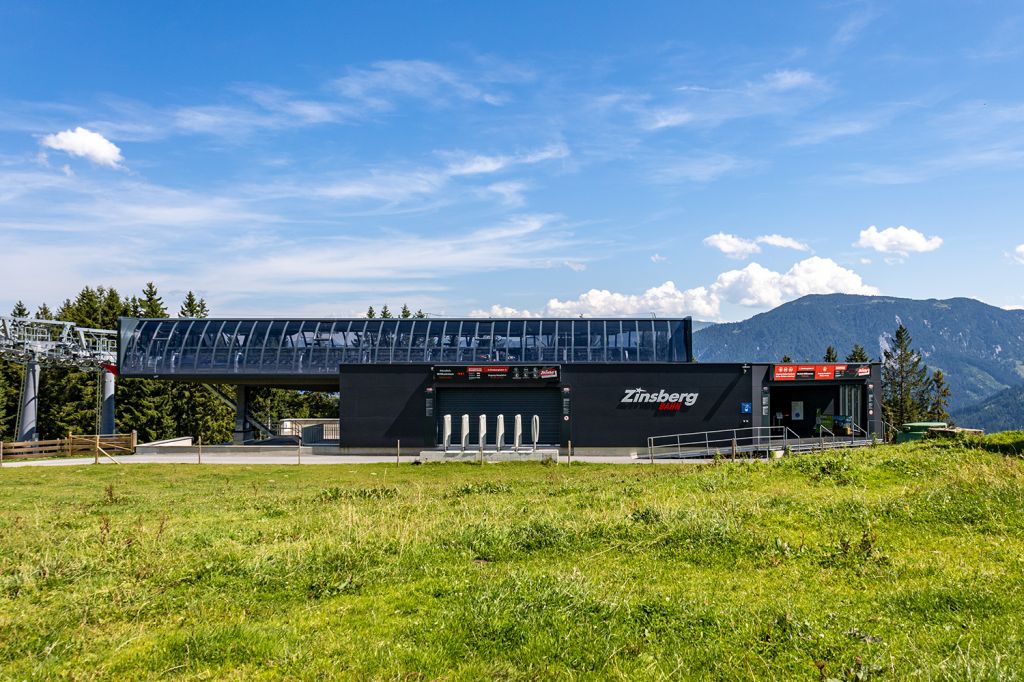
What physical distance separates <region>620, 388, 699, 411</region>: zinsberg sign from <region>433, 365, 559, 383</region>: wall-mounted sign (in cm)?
442

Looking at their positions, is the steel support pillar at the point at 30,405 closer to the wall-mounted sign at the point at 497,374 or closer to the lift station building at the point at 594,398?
the lift station building at the point at 594,398

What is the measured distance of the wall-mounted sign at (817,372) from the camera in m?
40.4

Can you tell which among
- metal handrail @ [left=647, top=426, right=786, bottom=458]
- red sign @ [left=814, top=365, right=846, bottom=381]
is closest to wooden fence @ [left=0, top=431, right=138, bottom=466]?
metal handrail @ [left=647, top=426, right=786, bottom=458]

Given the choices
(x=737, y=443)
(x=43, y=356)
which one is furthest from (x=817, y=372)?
(x=43, y=356)

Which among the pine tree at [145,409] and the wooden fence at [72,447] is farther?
the pine tree at [145,409]

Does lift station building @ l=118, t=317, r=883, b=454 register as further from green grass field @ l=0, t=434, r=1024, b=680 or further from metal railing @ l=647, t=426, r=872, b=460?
green grass field @ l=0, t=434, r=1024, b=680

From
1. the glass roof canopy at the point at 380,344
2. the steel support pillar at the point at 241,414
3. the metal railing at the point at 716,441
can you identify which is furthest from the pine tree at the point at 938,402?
the steel support pillar at the point at 241,414

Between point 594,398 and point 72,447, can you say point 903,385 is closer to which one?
point 594,398

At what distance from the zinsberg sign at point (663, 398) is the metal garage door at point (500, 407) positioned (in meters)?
4.20

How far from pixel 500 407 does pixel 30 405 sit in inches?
1240

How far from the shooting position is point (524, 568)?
9703mm

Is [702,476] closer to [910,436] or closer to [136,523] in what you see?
[136,523]

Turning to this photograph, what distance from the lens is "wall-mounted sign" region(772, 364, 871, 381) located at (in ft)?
133

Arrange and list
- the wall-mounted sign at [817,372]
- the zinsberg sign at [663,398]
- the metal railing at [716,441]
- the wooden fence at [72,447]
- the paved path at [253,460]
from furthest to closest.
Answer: the wall-mounted sign at [817,372] → the zinsberg sign at [663,398] → the metal railing at [716,441] → the wooden fence at [72,447] → the paved path at [253,460]
